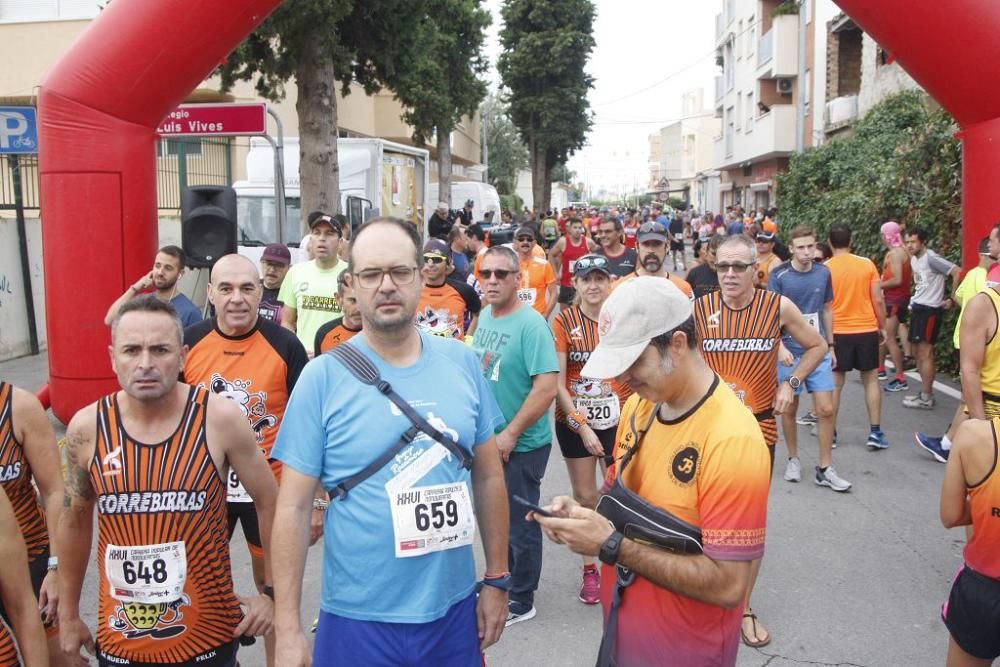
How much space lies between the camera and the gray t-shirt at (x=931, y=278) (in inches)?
395

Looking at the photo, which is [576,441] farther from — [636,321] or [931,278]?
[931,278]

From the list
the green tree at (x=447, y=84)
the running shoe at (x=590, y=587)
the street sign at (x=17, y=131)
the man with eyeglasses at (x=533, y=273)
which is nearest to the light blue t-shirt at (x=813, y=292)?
the running shoe at (x=590, y=587)

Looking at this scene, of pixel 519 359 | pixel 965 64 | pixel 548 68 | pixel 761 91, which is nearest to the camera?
pixel 519 359

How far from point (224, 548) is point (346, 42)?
1302cm

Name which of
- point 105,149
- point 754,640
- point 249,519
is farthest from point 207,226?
point 754,640

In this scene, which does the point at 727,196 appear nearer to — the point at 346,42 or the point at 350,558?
the point at 346,42

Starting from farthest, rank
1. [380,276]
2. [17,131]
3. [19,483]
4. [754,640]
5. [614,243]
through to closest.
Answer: [17,131] < [614,243] < [754,640] < [19,483] < [380,276]

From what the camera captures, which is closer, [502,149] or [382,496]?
[382,496]

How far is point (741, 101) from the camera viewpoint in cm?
4334

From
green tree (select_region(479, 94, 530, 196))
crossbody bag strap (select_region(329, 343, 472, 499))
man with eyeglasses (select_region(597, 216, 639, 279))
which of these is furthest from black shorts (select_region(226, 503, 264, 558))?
green tree (select_region(479, 94, 530, 196))

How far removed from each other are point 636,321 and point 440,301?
15.8 feet

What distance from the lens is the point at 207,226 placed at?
25.6 feet

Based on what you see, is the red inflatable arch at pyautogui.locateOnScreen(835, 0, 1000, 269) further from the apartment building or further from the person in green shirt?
the apartment building

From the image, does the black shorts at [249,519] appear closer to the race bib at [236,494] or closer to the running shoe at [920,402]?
the race bib at [236,494]
